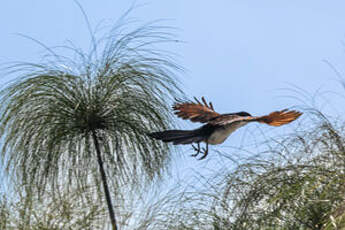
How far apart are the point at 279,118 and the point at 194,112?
0.51 meters

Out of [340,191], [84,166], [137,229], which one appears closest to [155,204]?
[137,229]

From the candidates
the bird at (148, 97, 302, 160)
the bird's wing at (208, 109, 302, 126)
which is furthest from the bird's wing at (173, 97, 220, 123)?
the bird's wing at (208, 109, 302, 126)

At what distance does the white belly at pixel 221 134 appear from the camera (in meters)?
3.25

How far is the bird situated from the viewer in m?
3.07

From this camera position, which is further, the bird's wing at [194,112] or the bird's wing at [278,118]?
the bird's wing at [194,112]

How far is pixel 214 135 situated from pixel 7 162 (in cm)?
141

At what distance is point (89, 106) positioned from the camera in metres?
3.71

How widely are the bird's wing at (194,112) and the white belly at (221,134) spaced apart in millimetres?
88

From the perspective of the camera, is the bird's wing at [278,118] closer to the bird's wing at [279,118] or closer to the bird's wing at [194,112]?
the bird's wing at [279,118]

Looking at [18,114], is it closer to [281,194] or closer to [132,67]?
[132,67]

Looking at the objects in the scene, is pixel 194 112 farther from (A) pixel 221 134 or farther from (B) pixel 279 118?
(B) pixel 279 118

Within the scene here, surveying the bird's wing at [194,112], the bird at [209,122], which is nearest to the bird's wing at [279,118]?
the bird at [209,122]

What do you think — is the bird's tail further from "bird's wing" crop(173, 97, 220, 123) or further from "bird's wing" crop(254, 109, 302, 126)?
"bird's wing" crop(254, 109, 302, 126)

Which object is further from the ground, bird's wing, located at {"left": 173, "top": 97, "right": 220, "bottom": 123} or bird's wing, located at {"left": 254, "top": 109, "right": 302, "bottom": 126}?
bird's wing, located at {"left": 173, "top": 97, "right": 220, "bottom": 123}
